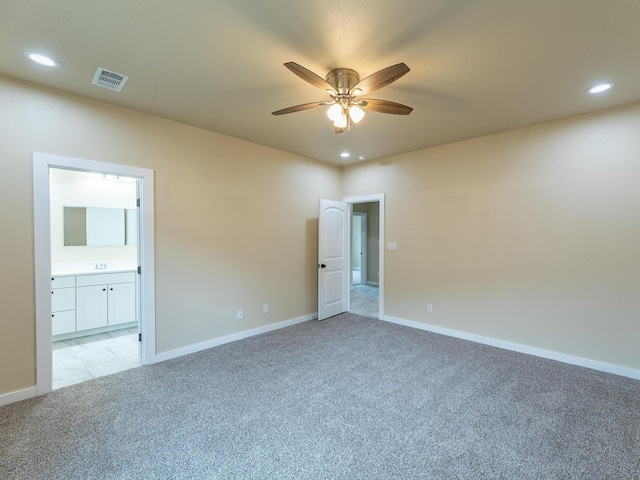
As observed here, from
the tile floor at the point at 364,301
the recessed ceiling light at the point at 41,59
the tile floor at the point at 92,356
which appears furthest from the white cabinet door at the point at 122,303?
the tile floor at the point at 364,301

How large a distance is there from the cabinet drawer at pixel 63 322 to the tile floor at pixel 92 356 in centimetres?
16

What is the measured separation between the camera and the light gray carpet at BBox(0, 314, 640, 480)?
1.74 m

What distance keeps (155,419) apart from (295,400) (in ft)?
3.49

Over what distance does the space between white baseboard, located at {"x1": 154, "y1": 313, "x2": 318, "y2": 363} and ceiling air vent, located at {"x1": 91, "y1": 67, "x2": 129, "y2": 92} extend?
2654 millimetres

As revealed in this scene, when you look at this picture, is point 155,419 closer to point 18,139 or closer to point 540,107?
point 18,139

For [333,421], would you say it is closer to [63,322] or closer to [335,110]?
[335,110]

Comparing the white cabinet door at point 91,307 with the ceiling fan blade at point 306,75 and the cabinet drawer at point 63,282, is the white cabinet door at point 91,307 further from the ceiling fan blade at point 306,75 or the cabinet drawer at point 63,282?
the ceiling fan blade at point 306,75

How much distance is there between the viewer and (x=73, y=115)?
2627mm

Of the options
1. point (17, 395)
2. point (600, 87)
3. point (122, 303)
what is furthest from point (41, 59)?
point (600, 87)

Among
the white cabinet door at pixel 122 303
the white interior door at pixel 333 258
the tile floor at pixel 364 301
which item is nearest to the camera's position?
the white cabinet door at pixel 122 303

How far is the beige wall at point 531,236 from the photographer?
2.87m

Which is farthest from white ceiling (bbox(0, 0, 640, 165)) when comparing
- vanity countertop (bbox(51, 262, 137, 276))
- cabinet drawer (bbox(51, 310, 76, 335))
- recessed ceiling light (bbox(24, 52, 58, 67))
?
cabinet drawer (bbox(51, 310, 76, 335))

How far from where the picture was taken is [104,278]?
4047mm

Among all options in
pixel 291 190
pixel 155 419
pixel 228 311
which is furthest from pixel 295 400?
pixel 291 190
